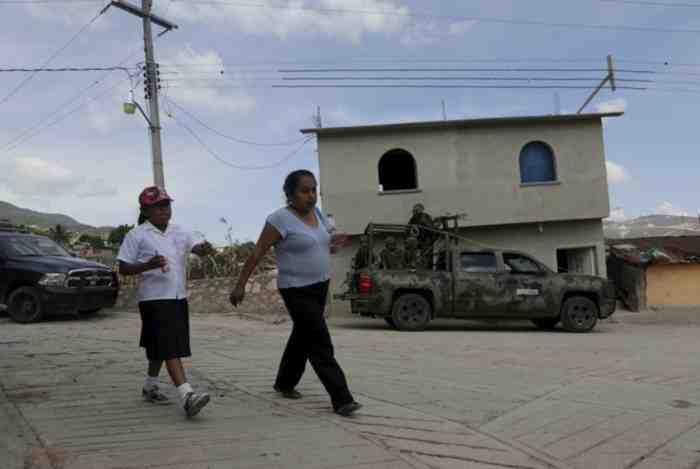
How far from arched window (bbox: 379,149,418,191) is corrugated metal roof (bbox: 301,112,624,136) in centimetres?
192

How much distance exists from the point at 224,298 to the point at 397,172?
7.63 m

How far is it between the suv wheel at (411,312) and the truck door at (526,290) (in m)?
1.71

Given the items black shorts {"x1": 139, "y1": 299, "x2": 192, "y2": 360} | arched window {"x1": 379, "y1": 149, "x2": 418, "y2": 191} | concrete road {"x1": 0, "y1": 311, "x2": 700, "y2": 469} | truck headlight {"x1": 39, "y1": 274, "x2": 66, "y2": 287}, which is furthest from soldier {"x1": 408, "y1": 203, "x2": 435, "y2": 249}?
black shorts {"x1": 139, "y1": 299, "x2": 192, "y2": 360}

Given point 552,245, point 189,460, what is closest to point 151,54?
point 552,245

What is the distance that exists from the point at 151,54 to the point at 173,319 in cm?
1517

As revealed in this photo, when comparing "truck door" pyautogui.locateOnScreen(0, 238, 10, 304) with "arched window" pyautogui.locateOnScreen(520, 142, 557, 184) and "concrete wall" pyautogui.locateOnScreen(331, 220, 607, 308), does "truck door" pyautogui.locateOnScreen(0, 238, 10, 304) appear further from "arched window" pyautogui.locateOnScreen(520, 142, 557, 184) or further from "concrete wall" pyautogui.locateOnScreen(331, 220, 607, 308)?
"arched window" pyautogui.locateOnScreen(520, 142, 557, 184)

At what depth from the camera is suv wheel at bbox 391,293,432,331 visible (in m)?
12.3

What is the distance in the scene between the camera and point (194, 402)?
4.05 meters

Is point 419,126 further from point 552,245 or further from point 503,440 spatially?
point 503,440

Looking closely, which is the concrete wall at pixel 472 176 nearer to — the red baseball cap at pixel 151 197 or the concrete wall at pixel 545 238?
the concrete wall at pixel 545 238

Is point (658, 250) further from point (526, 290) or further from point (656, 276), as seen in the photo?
point (526, 290)

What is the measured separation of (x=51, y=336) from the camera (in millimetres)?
9445

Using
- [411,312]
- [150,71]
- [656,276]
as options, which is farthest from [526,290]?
[150,71]

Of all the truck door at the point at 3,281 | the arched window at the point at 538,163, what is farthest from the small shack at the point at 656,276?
the truck door at the point at 3,281
